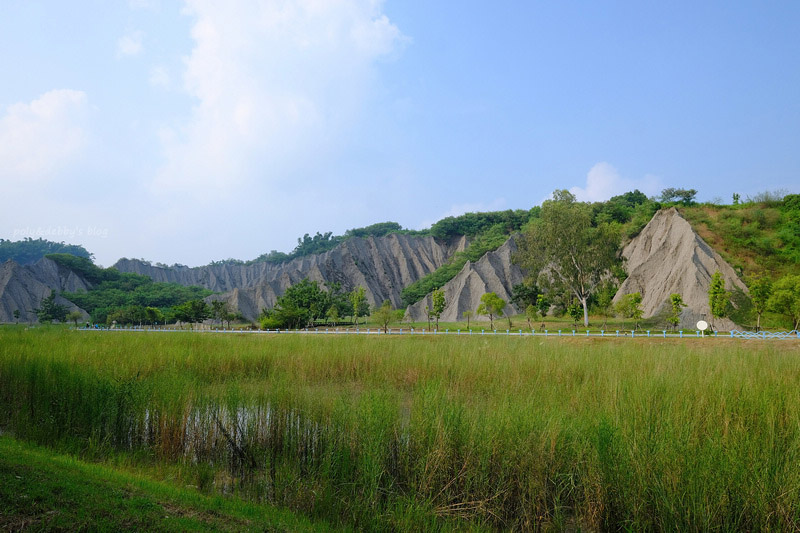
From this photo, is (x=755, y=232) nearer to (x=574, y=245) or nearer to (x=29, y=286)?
(x=574, y=245)

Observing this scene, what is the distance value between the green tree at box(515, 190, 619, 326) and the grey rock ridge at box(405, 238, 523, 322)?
13343 millimetres

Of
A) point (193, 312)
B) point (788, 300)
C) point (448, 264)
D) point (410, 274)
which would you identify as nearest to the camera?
point (788, 300)

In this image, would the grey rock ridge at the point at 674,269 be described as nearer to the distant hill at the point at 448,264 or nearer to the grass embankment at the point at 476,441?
the distant hill at the point at 448,264

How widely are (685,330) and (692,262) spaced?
6878 millimetres

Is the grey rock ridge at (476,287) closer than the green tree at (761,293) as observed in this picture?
No

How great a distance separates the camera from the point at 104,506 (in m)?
3.35

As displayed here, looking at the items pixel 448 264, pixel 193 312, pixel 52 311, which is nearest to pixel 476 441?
pixel 193 312

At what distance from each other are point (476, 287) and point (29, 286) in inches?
2274

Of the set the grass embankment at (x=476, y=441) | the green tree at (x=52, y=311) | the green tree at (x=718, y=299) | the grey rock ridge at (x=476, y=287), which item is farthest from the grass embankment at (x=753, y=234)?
the green tree at (x=52, y=311)

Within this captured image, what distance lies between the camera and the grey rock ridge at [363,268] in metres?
59.5

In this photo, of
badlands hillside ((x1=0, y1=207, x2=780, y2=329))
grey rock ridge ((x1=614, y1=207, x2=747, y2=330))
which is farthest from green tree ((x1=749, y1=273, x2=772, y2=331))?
badlands hillside ((x1=0, y1=207, x2=780, y2=329))

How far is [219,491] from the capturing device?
482 centimetres

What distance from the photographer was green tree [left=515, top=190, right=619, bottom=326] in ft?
107

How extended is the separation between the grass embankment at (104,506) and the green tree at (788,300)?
1093 inches
